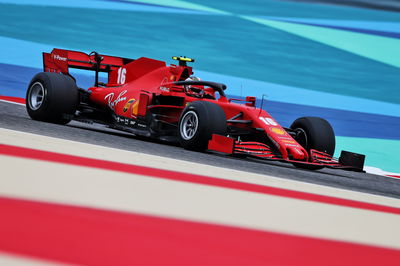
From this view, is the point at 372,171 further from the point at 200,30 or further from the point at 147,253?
the point at 200,30

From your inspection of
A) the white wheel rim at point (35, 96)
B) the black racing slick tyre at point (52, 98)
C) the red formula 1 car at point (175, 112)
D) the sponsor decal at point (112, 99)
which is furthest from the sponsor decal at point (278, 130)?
the white wheel rim at point (35, 96)

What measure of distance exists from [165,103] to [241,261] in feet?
20.8

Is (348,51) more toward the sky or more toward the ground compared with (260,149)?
more toward the sky

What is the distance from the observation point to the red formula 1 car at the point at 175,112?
28.5 feet

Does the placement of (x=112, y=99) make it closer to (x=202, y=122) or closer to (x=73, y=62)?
(x=73, y=62)

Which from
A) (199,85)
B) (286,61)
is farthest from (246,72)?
(199,85)

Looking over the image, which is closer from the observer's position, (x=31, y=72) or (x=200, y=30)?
(x=31, y=72)

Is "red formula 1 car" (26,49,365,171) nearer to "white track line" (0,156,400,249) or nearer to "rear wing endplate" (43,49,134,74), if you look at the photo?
"rear wing endplate" (43,49,134,74)

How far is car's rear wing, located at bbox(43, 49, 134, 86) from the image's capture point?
11.0m

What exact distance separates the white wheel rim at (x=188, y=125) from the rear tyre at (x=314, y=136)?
54.3 inches

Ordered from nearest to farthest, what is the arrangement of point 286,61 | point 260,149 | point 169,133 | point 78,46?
point 260,149 < point 169,133 < point 78,46 < point 286,61

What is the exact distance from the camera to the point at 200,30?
22391 mm

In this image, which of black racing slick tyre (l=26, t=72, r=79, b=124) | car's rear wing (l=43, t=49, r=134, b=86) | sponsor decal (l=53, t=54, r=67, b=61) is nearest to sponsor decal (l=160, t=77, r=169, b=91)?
black racing slick tyre (l=26, t=72, r=79, b=124)

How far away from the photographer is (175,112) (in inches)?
→ 384
